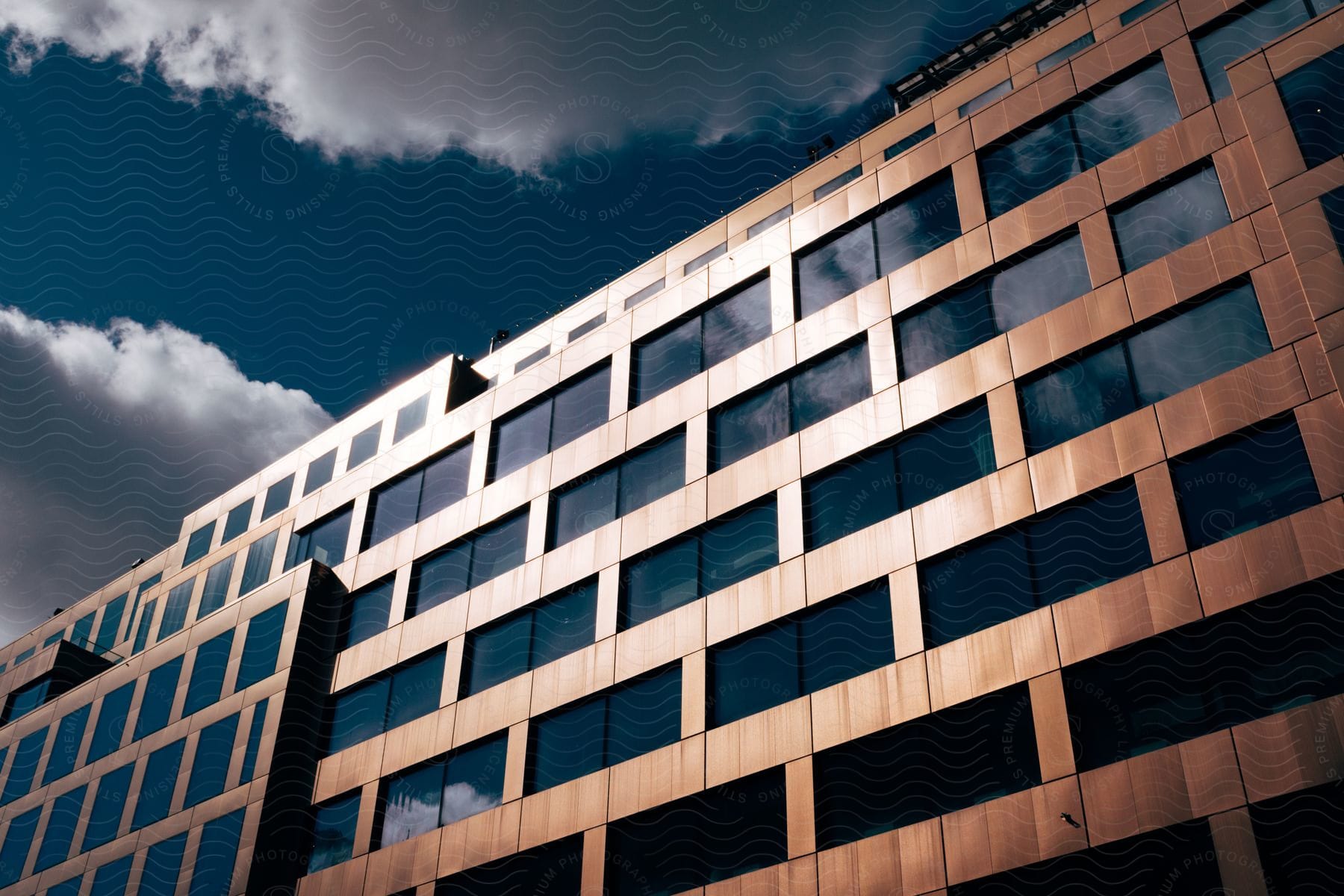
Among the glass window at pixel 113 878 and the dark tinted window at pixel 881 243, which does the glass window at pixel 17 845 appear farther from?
the dark tinted window at pixel 881 243

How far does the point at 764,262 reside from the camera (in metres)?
30.6

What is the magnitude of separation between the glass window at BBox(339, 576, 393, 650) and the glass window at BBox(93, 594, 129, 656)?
16217 millimetres

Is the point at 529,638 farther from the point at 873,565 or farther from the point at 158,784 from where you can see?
the point at 158,784

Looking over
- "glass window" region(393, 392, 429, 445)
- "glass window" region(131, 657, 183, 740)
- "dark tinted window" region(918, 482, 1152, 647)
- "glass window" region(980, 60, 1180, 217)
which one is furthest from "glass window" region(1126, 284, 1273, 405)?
"glass window" region(131, 657, 183, 740)

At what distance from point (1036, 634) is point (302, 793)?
1994 centimetres

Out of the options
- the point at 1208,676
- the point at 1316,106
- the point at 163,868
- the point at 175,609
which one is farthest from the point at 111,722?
the point at 1316,106

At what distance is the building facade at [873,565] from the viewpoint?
62.3ft

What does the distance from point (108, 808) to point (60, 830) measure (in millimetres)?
3065

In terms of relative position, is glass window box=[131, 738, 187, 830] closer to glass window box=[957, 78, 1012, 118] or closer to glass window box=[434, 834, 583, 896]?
glass window box=[434, 834, 583, 896]

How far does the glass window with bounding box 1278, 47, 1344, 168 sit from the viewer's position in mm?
20625

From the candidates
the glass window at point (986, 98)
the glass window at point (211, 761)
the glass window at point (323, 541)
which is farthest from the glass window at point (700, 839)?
the glass window at point (986, 98)

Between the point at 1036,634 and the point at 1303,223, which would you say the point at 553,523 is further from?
the point at 1303,223

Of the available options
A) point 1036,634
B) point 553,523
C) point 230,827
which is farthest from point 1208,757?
point 230,827

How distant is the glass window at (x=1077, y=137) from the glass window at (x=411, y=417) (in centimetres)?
1862
